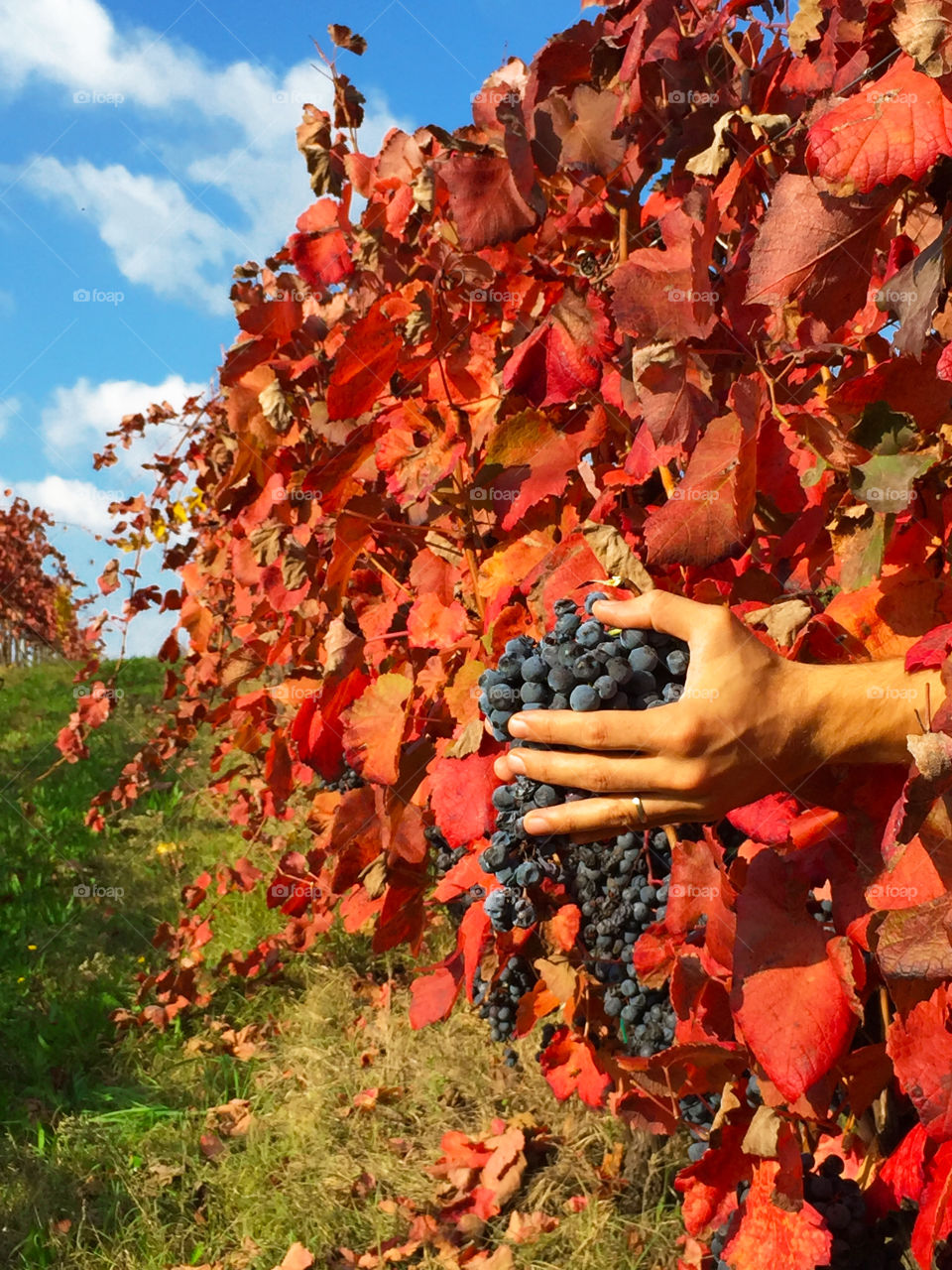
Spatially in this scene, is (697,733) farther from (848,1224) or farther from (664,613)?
(848,1224)

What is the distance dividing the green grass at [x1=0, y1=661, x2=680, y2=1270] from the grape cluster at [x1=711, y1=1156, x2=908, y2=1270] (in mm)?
1172

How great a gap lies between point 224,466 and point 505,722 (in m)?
3.10

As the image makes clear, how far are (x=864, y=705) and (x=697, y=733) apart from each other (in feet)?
0.61

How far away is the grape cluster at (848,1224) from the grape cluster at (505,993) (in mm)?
727

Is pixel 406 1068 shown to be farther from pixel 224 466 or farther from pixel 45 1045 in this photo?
pixel 224 466

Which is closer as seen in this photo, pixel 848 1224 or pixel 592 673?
pixel 592 673

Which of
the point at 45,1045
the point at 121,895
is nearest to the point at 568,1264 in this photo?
the point at 45,1045

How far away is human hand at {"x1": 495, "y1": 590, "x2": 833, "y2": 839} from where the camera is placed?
0.95 m

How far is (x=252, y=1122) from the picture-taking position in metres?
3.25

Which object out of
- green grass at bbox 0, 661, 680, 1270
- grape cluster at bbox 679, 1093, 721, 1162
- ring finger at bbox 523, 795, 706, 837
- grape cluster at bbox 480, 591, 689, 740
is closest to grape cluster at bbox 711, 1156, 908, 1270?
grape cluster at bbox 679, 1093, 721, 1162

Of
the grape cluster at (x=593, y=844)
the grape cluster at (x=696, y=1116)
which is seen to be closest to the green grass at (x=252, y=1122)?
the grape cluster at (x=696, y=1116)

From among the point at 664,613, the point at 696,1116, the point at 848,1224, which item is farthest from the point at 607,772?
the point at 696,1116

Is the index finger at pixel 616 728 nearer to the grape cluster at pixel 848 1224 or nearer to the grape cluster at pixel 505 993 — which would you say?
the grape cluster at pixel 848 1224

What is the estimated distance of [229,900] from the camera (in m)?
4.77
